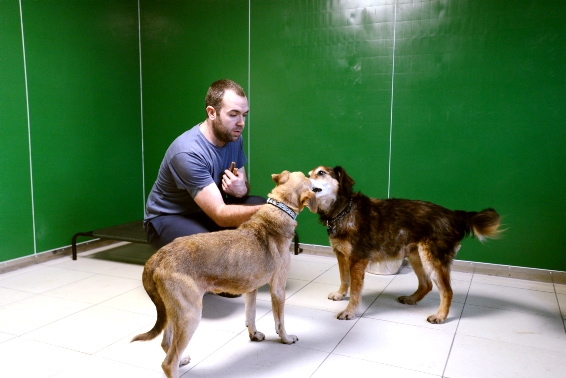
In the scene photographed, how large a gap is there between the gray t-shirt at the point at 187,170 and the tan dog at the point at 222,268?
65cm

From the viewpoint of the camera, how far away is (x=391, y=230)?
2.93 meters

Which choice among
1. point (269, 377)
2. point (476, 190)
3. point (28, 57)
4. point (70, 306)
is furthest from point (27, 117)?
point (476, 190)

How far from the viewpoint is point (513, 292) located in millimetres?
3420

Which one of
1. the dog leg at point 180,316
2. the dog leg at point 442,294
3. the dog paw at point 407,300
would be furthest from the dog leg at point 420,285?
the dog leg at point 180,316

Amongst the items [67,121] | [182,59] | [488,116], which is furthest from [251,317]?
[182,59]

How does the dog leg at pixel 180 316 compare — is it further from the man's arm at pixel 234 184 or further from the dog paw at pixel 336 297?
the dog paw at pixel 336 297

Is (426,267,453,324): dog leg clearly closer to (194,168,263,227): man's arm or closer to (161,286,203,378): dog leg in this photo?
(194,168,263,227): man's arm

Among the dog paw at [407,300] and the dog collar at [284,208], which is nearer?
the dog collar at [284,208]

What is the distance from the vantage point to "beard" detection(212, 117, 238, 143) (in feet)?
9.76

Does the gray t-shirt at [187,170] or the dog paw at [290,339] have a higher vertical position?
the gray t-shirt at [187,170]

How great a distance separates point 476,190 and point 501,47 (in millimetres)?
1234

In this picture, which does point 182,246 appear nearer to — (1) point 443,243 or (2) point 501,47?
(1) point 443,243

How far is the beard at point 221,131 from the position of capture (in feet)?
9.76

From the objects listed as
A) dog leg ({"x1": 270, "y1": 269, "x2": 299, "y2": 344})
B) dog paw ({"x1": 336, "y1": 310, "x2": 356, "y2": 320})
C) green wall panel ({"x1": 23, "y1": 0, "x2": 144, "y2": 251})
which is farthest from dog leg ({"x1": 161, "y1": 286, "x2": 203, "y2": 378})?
green wall panel ({"x1": 23, "y1": 0, "x2": 144, "y2": 251})
